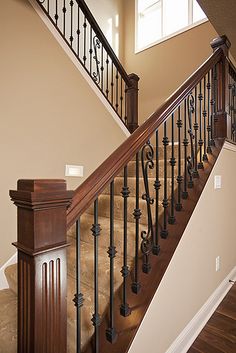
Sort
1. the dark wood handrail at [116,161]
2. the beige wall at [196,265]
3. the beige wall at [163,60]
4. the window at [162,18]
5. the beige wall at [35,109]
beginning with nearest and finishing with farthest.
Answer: the dark wood handrail at [116,161] → the beige wall at [196,265] → the beige wall at [35,109] → the beige wall at [163,60] → the window at [162,18]

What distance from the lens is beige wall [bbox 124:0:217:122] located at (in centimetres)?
384

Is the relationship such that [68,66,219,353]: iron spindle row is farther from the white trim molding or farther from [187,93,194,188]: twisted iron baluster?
the white trim molding

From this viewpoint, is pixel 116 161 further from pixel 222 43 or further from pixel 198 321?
pixel 222 43

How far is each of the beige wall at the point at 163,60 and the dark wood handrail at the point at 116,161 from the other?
8.46 feet

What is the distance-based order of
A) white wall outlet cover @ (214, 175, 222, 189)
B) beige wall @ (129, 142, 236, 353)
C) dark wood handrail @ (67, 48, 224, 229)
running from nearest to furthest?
dark wood handrail @ (67, 48, 224, 229), beige wall @ (129, 142, 236, 353), white wall outlet cover @ (214, 175, 222, 189)

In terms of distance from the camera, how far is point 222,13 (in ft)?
6.35

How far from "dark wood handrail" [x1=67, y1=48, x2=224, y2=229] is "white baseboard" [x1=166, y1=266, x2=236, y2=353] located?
116cm

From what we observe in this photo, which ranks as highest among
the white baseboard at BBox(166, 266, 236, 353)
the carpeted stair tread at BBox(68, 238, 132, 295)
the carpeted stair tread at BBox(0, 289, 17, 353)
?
the carpeted stair tread at BBox(68, 238, 132, 295)

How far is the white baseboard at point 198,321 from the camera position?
1546 millimetres

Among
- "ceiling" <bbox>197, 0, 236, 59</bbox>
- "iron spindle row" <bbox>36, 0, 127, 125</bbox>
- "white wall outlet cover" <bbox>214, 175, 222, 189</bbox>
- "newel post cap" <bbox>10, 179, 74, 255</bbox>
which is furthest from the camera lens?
"iron spindle row" <bbox>36, 0, 127, 125</bbox>

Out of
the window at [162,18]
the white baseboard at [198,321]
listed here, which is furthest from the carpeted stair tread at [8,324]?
the window at [162,18]

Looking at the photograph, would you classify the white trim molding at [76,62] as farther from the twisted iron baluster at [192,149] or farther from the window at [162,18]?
the window at [162,18]

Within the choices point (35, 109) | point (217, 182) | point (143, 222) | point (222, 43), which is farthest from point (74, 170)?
point (222, 43)

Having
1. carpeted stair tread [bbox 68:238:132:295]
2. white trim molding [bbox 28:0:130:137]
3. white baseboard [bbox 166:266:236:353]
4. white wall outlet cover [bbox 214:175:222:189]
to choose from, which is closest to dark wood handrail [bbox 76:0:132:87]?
white trim molding [bbox 28:0:130:137]
